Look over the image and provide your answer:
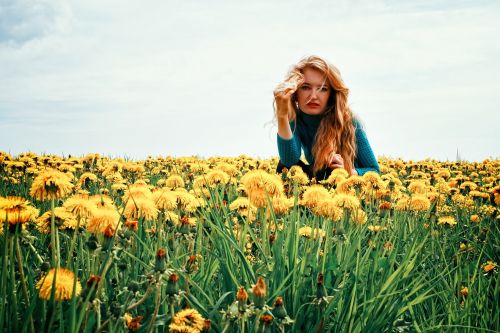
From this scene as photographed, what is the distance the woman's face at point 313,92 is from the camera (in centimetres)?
600

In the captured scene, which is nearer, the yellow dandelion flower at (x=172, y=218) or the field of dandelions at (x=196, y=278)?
the field of dandelions at (x=196, y=278)

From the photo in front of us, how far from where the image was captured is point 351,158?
6.35 metres

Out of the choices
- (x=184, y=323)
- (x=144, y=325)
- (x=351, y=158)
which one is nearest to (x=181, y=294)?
(x=144, y=325)

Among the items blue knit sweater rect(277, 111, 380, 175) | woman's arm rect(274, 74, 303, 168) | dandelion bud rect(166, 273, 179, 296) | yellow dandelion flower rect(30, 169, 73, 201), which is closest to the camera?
dandelion bud rect(166, 273, 179, 296)

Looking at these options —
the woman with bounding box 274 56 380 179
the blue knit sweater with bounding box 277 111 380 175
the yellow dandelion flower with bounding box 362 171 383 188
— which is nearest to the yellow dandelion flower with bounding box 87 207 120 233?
the yellow dandelion flower with bounding box 362 171 383 188

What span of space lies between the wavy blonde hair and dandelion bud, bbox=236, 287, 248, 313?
416 centimetres

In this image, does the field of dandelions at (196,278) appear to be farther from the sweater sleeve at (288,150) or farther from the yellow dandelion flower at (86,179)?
the sweater sleeve at (288,150)

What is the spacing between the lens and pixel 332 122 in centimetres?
607

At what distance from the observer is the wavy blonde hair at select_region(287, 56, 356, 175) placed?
231 inches

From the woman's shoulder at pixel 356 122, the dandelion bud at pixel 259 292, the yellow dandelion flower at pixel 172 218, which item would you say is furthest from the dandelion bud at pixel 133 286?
the woman's shoulder at pixel 356 122

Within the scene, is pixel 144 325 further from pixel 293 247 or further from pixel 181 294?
pixel 293 247

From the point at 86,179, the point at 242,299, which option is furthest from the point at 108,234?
the point at 86,179

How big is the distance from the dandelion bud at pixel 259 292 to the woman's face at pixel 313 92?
4.49 meters

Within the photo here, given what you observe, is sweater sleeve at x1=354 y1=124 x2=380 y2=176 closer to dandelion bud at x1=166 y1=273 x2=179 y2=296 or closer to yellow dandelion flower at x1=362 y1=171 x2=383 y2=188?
yellow dandelion flower at x1=362 y1=171 x2=383 y2=188
